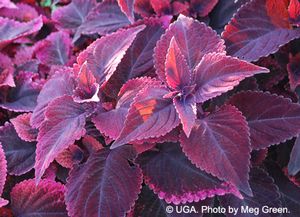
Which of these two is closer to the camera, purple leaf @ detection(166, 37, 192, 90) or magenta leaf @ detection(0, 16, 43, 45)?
purple leaf @ detection(166, 37, 192, 90)

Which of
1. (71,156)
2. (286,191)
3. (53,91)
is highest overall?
(53,91)

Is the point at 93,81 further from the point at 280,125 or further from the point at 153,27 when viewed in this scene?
the point at 280,125

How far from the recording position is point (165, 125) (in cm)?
72

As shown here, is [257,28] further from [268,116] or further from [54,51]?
[54,51]

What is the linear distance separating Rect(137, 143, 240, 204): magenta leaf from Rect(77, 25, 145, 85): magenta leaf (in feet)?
0.56

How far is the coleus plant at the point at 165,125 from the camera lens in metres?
0.73

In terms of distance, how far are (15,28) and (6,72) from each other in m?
0.17

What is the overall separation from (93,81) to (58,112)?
0.27 feet

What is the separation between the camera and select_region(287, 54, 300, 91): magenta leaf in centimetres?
90

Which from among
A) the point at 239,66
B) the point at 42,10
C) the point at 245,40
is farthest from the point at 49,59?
the point at 239,66

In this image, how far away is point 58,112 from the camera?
0.81 m

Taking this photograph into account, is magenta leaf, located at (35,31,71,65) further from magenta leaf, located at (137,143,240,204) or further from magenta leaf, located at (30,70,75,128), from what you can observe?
magenta leaf, located at (137,143,240,204)

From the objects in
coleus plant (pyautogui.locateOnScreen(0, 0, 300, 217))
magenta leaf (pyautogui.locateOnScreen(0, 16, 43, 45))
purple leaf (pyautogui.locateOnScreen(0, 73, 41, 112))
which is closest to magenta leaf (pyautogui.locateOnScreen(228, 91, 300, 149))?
coleus plant (pyautogui.locateOnScreen(0, 0, 300, 217))

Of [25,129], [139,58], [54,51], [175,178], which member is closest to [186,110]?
[175,178]
